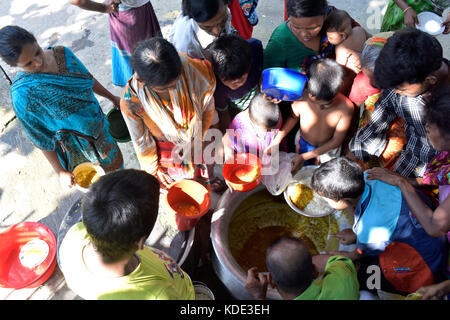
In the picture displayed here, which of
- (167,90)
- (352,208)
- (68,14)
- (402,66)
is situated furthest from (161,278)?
(68,14)

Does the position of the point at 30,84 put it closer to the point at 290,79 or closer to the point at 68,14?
the point at 290,79

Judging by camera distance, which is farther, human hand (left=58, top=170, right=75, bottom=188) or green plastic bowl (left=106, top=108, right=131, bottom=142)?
green plastic bowl (left=106, top=108, right=131, bottom=142)

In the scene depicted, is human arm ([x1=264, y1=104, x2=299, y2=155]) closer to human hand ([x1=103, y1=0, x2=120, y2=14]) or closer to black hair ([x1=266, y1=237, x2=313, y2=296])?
black hair ([x1=266, y1=237, x2=313, y2=296])

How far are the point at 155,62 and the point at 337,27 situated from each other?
4.07 feet

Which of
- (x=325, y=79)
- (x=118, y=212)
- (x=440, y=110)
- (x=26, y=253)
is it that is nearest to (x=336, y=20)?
(x=325, y=79)

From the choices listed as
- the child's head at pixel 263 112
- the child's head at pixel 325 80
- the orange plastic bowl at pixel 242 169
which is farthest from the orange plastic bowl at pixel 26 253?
the child's head at pixel 325 80

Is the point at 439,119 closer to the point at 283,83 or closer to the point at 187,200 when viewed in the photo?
the point at 283,83

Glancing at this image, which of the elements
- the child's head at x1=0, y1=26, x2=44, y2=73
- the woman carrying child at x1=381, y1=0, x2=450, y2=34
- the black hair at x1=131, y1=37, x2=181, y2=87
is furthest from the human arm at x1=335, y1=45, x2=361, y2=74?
the child's head at x1=0, y1=26, x2=44, y2=73

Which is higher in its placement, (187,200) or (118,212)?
(118,212)

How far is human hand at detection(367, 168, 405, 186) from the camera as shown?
1.84 m

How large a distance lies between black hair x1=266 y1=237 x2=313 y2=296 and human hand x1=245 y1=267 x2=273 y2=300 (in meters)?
0.22

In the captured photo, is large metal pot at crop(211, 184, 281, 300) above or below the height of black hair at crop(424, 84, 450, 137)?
below

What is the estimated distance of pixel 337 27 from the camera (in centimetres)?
216
